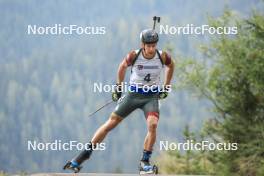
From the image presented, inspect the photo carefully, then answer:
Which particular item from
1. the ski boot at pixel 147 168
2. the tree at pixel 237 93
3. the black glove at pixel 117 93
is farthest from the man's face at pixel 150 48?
the tree at pixel 237 93

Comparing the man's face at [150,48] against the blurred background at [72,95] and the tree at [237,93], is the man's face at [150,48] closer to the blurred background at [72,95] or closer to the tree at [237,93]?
the tree at [237,93]

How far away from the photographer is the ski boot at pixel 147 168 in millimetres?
11699

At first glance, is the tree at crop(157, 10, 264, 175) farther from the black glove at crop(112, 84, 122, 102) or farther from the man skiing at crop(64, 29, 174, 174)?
the black glove at crop(112, 84, 122, 102)

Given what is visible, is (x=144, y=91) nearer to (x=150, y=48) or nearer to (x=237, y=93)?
(x=150, y=48)

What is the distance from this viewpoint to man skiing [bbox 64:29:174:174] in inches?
461

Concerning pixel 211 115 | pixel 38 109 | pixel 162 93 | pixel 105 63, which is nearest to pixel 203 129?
pixel 211 115

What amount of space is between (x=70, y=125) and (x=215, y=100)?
69279 mm

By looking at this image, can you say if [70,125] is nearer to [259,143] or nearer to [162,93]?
[259,143]

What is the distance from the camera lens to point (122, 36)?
87312 millimetres

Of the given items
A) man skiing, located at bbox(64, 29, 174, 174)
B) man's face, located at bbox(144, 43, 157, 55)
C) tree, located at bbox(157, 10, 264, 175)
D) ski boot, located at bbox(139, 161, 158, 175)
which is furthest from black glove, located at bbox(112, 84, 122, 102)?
tree, located at bbox(157, 10, 264, 175)

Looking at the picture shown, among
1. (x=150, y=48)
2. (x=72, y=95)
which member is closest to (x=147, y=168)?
(x=150, y=48)

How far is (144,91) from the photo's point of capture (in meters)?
11.8

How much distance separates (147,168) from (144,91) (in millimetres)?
996


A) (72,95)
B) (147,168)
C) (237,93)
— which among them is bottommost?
(147,168)
